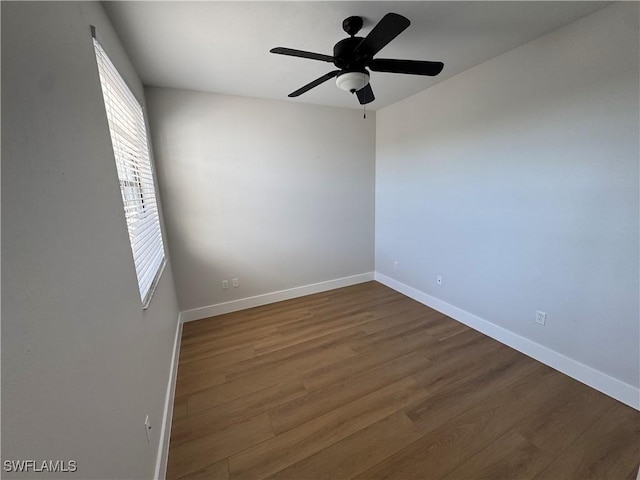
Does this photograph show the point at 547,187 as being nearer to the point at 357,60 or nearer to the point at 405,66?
the point at 405,66

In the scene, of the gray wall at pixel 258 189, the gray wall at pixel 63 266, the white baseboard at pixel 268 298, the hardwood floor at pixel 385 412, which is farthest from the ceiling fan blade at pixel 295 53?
the white baseboard at pixel 268 298

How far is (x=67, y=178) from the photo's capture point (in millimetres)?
766

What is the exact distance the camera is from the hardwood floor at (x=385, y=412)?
134 cm

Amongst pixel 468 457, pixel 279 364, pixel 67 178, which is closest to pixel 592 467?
pixel 468 457

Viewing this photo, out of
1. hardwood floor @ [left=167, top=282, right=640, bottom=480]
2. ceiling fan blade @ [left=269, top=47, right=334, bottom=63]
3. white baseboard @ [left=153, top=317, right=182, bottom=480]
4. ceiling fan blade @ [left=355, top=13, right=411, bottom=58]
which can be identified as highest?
ceiling fan blade @ [left=355, top=13, right=411, bottom=58]

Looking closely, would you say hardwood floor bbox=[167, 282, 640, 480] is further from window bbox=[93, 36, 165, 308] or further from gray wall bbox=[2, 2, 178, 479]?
window bbox=[93, 36, 165, 308]

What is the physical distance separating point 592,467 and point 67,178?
2651 millimetres

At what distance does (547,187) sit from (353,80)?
1.69 metres

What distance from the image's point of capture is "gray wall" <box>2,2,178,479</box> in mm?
509

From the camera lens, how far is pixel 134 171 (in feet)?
5.51

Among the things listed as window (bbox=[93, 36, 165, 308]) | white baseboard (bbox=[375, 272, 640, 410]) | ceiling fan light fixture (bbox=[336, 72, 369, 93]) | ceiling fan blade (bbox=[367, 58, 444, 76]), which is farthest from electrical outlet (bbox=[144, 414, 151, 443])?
white baseboard (bbox=[375, 272, 640, 410])

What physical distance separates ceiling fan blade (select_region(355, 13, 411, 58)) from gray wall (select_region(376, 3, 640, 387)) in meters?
1.38

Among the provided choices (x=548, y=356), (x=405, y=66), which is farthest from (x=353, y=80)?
(x=548, y=356)

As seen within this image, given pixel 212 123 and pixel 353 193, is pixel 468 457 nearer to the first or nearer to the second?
pixel 353 193
